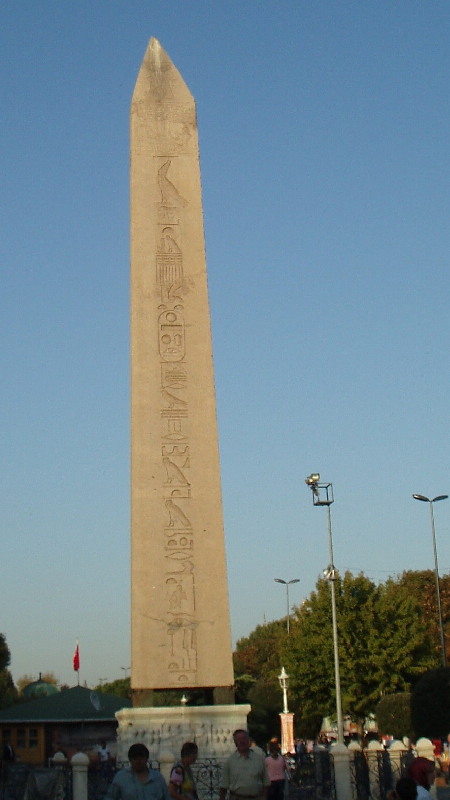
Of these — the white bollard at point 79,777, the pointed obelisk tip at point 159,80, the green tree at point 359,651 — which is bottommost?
the white bollard at point 79,777

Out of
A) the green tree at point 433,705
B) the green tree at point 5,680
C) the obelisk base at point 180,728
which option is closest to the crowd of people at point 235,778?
the obelisk base at point 180,728

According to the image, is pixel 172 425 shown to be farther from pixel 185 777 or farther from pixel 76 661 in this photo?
pixel 76 661

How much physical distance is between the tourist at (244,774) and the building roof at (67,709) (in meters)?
19.9

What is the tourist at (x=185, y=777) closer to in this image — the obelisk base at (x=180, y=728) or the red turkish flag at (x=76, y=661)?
the obelisk base at (x=180, y=728)

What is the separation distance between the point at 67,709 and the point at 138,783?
23.2 metres

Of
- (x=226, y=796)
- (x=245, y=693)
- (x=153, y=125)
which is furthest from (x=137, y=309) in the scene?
(x=245, y=693)

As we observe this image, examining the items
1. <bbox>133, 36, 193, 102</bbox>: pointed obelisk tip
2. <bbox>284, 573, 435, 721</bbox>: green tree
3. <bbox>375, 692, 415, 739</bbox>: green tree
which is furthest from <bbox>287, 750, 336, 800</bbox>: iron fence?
<bbox>284, 573, 435, 721</bbox>: green tree

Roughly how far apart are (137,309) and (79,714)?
665 inches

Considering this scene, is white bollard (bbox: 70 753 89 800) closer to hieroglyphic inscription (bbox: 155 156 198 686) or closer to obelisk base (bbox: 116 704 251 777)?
obelisk base (bbox: 116 704 251 777)

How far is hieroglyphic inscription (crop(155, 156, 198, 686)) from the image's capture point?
40.4ft

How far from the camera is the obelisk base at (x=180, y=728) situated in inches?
485

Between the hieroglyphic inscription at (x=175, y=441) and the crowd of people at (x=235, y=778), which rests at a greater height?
the hieroglyphic inscription at (x=175, y=441)

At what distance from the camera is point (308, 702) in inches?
1435

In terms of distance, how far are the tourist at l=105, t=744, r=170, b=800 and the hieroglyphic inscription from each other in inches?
257
